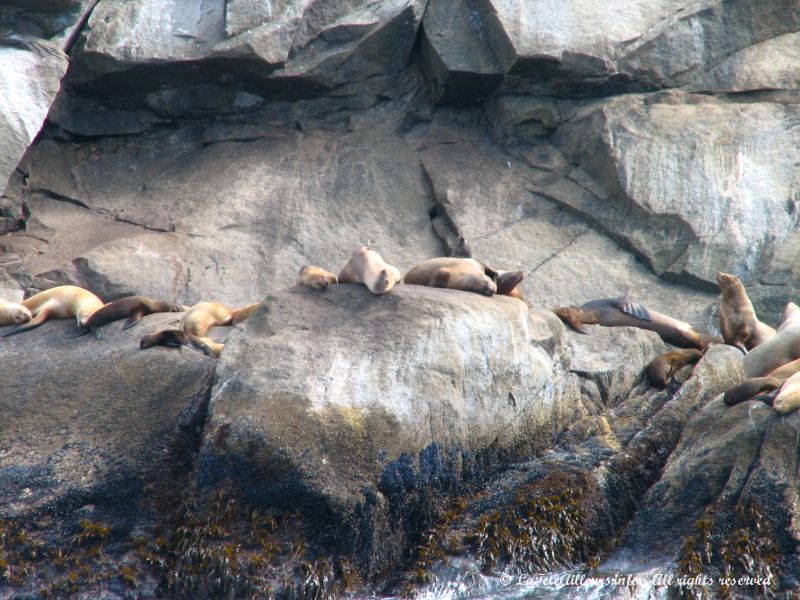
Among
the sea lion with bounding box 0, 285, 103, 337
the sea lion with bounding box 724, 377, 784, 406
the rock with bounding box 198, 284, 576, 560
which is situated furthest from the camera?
the sea lion with bounding box 0, 285, 103, 337

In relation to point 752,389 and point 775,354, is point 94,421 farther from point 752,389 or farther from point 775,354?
point 775,354

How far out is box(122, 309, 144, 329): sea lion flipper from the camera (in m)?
8.12

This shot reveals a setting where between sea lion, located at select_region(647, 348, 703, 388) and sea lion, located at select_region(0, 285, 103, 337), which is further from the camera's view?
sea lion, located at select_region(0, 285, 103, 337)

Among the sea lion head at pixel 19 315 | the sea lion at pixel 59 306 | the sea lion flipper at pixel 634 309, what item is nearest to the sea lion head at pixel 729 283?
the sea lion flipper at pixel 634 309

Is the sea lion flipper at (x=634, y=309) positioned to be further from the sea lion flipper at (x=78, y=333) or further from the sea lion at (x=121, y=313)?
the sea lion flipper at (x=78, y=333)

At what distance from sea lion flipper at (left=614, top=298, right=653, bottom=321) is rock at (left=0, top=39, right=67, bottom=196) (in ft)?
21.1

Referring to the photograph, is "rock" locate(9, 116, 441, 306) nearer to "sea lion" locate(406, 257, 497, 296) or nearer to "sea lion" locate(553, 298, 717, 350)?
"sea lion" locate(406, 257, 497, 296)

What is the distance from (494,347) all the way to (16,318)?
440 cm

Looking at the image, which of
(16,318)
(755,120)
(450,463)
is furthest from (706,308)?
(16,318)

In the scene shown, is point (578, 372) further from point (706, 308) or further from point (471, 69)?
point (471, 69)

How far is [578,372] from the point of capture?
25.2 feet

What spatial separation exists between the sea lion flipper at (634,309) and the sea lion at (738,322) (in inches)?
28.2

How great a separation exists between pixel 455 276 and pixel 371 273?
98 cm

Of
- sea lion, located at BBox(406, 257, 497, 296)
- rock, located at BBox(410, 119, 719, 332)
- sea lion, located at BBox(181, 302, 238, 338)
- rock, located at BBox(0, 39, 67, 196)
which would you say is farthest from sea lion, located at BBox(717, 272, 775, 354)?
rock, located at BBox(0, 39, 67, 196)
